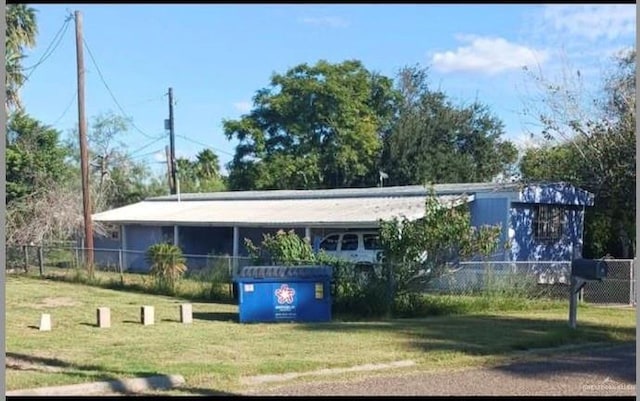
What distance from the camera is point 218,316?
16.3 metres

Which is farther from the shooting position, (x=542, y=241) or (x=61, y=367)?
(x=542, y=241)

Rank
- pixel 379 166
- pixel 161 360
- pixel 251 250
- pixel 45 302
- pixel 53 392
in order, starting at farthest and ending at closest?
pixel 379 166, pixel 251 250, pixel 45 302, pixel 161 360, pixel 53 392

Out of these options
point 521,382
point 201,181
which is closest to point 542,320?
point 521,382

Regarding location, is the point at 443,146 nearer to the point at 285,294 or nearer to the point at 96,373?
the point at 285,294

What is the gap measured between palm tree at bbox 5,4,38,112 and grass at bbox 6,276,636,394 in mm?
17141

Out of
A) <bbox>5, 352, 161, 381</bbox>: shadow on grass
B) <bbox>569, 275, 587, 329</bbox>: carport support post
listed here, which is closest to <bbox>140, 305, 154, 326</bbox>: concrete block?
<bbox>5, 352, 161, 381</bbox>: shadow on grass

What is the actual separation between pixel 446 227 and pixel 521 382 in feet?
26.2

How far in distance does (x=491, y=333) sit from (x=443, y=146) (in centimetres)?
3818

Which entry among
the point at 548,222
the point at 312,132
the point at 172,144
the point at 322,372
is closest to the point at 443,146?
the point at 312,132

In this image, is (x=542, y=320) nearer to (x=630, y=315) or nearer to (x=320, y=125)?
(x=630, y=315)

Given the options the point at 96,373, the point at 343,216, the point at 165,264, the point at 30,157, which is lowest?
the point at 96,373

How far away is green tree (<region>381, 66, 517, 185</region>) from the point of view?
49.3m

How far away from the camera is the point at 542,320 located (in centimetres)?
1532

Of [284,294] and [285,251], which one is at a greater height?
[285,251]
